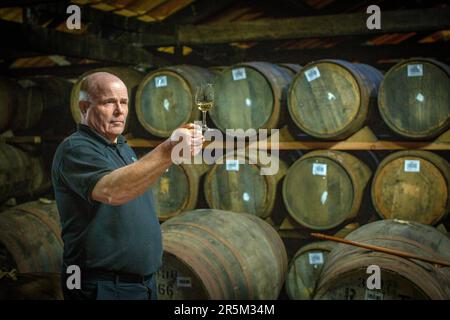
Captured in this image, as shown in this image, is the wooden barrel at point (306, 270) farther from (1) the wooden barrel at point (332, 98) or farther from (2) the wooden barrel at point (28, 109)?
(2) the wooden barrel at point (28, 109)

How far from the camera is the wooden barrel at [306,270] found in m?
4.72

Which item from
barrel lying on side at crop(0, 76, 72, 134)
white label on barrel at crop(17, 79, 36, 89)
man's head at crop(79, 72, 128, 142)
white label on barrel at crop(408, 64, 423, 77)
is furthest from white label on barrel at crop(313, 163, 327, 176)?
white label on barrel at crop(17, 79, 36, 89)

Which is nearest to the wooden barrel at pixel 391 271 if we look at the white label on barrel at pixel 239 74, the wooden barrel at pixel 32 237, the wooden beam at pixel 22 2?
the white label on barrel at pixel 239 74

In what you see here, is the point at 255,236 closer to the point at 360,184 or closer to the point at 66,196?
the point at 360,184

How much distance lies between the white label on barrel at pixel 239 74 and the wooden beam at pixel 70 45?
1.45 meters

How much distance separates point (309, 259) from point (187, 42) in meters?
2.54

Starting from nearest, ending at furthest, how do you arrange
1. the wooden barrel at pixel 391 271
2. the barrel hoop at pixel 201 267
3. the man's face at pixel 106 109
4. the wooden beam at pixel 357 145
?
the man's face at pixel 106 109, the wooden barrel at pixel 391 271, the barrel hoop at pixel 201 267, the wooden beam at pixel 357 145

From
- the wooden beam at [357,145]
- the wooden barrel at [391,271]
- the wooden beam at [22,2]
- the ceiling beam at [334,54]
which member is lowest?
the wooden barrel at [391,271]

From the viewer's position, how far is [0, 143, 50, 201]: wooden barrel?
19.5 ft

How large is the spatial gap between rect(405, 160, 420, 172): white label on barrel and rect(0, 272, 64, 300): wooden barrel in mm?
2876

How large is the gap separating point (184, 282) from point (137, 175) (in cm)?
161

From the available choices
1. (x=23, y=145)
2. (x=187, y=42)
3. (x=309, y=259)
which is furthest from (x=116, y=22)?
(x=309, y=259)

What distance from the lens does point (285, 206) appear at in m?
4.91

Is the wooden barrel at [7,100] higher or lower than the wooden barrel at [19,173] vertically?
higher
